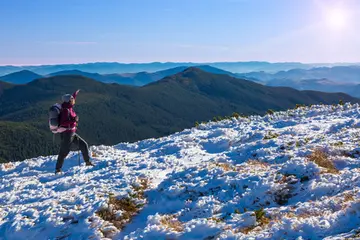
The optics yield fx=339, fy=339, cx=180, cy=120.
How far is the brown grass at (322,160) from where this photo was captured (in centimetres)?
1271

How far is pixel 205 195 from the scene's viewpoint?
1177cm

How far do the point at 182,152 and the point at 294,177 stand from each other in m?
7.75

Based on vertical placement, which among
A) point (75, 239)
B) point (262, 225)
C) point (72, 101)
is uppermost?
point (72, 101)

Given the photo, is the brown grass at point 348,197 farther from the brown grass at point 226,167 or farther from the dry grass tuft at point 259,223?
the brown grass at point 226,167

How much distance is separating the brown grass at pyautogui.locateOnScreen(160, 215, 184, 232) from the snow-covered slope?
31 mm

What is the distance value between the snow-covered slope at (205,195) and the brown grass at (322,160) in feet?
0.13

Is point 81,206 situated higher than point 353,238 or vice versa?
point 353,238

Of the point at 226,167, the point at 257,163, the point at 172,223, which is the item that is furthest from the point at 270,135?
the point at 172,223

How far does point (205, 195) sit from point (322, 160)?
16.8 ft

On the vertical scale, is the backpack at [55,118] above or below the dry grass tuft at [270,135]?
above

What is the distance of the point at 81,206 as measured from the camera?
11203mm

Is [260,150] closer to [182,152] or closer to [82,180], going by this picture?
[182,152]

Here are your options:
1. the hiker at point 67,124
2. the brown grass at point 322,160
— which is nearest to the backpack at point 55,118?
the hiker at point 67,124

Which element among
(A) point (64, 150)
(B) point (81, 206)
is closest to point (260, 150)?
(B) point (81, 206)
